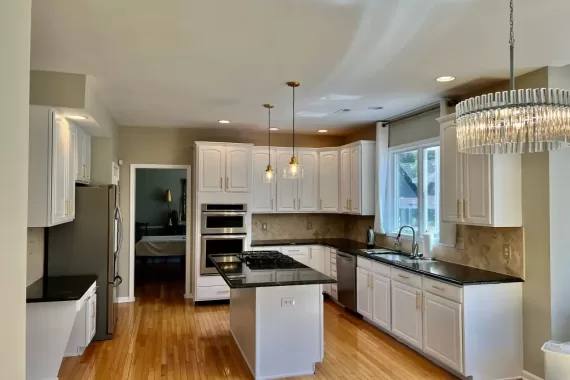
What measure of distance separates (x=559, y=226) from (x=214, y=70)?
3.11 metres

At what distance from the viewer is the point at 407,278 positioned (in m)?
4.23

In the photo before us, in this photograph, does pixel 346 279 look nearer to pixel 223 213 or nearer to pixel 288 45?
pixel 223 213

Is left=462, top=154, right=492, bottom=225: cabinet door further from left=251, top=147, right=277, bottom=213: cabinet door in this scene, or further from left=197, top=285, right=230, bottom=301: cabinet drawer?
left=197, top=285, right=230, bottom=301: cabinet drawer

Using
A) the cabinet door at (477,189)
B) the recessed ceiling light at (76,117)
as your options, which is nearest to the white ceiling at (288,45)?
the recessed ceiling light at (76,117)

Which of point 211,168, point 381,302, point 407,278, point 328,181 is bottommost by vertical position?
point 381,302

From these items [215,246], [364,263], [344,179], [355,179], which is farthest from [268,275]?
[344,179]

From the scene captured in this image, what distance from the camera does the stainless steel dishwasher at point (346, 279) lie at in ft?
17.9

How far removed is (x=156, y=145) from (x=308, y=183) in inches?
97.3

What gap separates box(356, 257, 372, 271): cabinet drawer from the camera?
5.03 meters

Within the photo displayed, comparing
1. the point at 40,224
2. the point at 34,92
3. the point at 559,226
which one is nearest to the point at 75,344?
the point at 40,224

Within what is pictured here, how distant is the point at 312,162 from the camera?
22.5 feet

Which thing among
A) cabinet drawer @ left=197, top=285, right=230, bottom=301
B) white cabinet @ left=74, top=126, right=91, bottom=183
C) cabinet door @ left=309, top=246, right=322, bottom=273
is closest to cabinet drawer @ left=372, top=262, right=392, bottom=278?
cabinet door @ left=309, top=246, right=322, bottom=273

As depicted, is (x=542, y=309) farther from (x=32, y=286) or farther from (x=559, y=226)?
(x=32, y=286)

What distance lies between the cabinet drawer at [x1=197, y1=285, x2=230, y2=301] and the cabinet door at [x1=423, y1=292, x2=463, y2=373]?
10.2 ft
